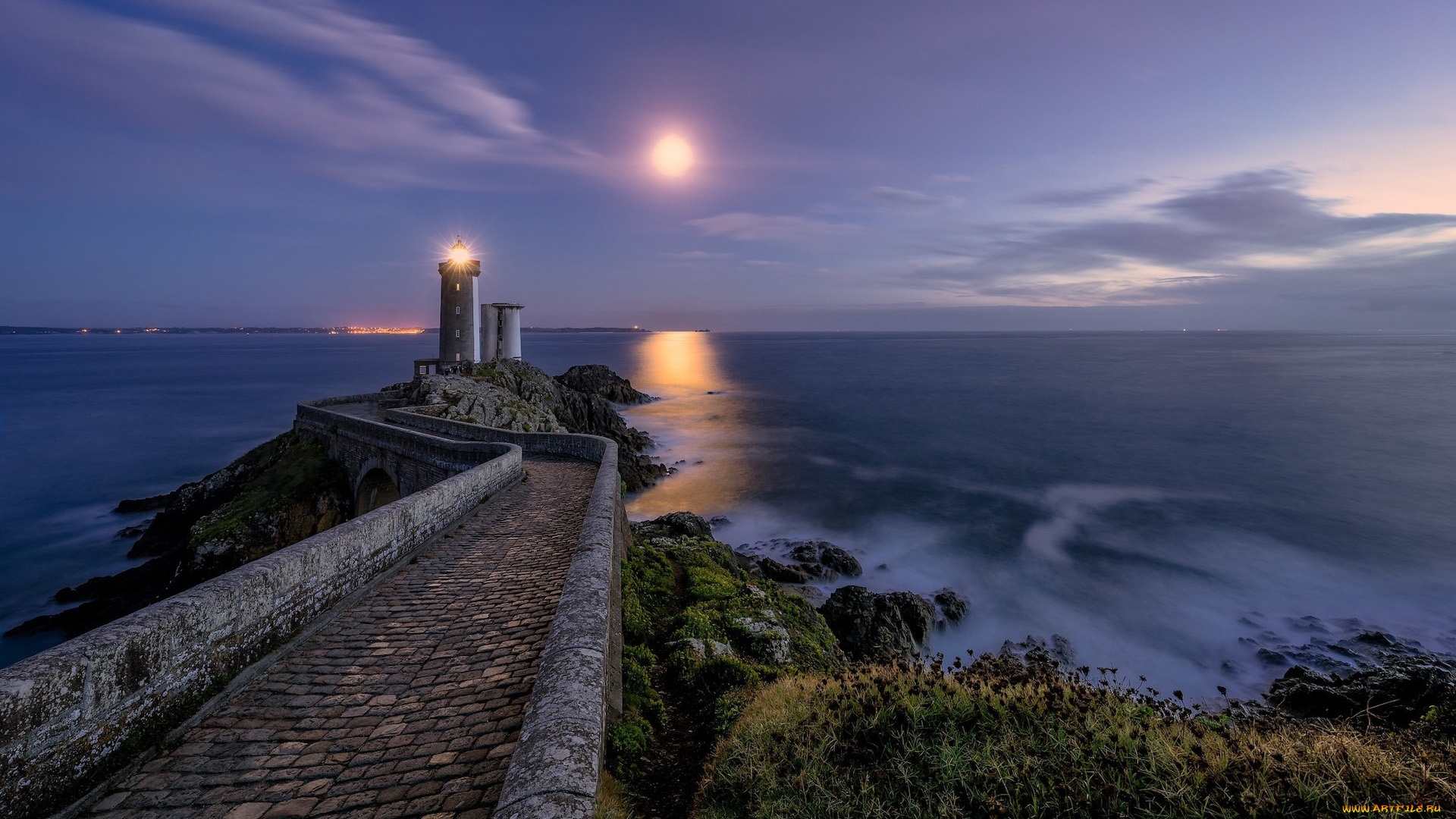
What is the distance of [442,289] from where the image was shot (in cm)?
3666

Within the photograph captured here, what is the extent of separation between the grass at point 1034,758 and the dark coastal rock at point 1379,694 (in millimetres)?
4930

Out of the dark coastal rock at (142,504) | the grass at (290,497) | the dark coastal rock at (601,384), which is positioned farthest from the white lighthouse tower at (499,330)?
the grass at (290,497)

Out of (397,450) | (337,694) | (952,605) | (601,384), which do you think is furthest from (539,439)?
(601,384)

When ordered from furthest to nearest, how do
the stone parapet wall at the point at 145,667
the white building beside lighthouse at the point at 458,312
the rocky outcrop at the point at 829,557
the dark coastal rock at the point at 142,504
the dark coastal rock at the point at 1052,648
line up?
the white building beside lighthouse at the point at 458,312, the dark coastal rock at the point at 142,504, the rocky outcrop at the point at 829,557, the dark coastal rock at the point at 1052,648, the stone parapet wall at the point at 145,667

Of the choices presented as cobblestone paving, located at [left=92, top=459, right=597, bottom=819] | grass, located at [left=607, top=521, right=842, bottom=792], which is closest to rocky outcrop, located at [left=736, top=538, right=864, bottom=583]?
grass, located at [left=607, top=521, right=842, bottom=792]

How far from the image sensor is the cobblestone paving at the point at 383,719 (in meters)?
4.19

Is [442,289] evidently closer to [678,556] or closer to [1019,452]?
[678,556]

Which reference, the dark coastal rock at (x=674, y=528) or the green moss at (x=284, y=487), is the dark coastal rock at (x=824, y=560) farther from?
the green moss at (x=284, y=487)

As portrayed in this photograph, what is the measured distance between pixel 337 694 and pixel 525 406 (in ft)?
87.9

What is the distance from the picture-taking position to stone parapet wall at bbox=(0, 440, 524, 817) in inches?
158

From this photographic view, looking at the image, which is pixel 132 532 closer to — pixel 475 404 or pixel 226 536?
pixel 226 536

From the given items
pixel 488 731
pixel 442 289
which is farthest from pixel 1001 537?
pixel 442 289

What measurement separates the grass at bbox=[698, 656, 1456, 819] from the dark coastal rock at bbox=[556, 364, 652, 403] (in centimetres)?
5724

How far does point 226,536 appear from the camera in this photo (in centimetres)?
1930
